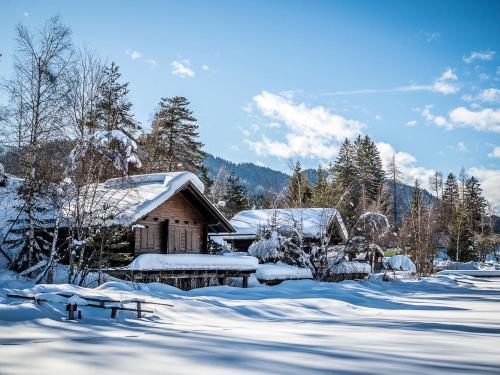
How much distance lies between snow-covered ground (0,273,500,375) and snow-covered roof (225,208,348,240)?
554 inches

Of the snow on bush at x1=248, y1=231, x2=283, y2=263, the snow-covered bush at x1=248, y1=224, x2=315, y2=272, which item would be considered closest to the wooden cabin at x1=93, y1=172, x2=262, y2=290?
the snow on bush at x1=248, y1=231, x2=283, y2=263

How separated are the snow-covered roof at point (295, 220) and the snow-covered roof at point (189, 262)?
23.1ft

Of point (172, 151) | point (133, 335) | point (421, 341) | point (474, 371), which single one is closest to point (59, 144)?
point (133, 335)

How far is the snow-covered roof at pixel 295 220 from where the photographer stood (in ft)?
96.9

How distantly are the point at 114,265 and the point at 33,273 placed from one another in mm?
3505

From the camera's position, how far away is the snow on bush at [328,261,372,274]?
28375mm

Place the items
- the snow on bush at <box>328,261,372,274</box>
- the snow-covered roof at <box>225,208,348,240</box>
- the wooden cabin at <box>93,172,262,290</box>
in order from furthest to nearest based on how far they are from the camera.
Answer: the snow-covered roof at <box>225,208,348,240</box>
the snow on bush at <box>328,261,372,274</box>
the wooden cabin at <box>93,172,262,290</box>

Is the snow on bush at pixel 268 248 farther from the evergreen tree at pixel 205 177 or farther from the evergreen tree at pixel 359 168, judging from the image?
the evergreen tree at pixel 359 168

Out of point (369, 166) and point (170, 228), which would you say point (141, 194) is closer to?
point (170, 228)

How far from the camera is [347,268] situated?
1174 inches

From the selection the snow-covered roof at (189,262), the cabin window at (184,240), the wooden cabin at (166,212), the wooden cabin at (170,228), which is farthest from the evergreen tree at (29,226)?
the cabin window at (184,240)

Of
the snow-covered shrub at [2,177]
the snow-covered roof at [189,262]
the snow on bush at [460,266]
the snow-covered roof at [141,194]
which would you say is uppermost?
the snow-covered shrub at [2,177]

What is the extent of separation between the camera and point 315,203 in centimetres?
4494

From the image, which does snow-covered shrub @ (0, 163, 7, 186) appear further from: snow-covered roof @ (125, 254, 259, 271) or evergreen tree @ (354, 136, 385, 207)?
evergreen tree @ (354, 136, 385, 207)
